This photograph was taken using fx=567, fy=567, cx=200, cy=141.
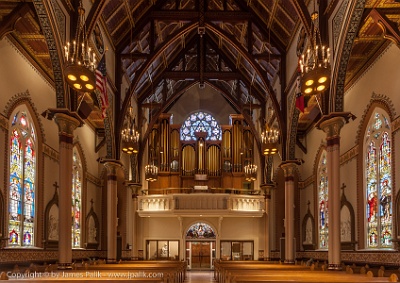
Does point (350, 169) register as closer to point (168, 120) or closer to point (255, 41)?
point (255, 41)

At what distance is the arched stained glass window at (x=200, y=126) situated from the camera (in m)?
37.2

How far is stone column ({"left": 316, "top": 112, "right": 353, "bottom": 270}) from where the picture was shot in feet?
55.3

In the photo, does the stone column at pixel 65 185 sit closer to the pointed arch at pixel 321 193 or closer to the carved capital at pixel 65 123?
the carved capital at pixel 65 123

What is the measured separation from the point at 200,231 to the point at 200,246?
36.8 inches

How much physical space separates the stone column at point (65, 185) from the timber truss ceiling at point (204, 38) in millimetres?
3003

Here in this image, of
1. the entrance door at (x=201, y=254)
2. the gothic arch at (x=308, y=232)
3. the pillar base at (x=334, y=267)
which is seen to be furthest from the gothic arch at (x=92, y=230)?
the pillar base at (x=334, y=267)

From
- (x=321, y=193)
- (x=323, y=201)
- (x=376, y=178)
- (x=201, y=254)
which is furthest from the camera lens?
(x=201, y=254)

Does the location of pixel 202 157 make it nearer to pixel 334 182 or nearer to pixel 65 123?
pixel 334 182

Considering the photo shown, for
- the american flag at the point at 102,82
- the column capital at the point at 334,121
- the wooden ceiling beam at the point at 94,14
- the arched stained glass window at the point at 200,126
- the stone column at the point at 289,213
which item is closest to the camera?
the column capital at the point at 334,121

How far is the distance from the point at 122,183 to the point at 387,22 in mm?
20574

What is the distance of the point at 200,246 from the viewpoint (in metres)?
35.4

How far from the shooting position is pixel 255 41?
27969mm

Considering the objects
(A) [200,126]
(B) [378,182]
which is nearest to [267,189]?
(A) [200,126]

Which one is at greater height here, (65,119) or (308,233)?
(65,119)
